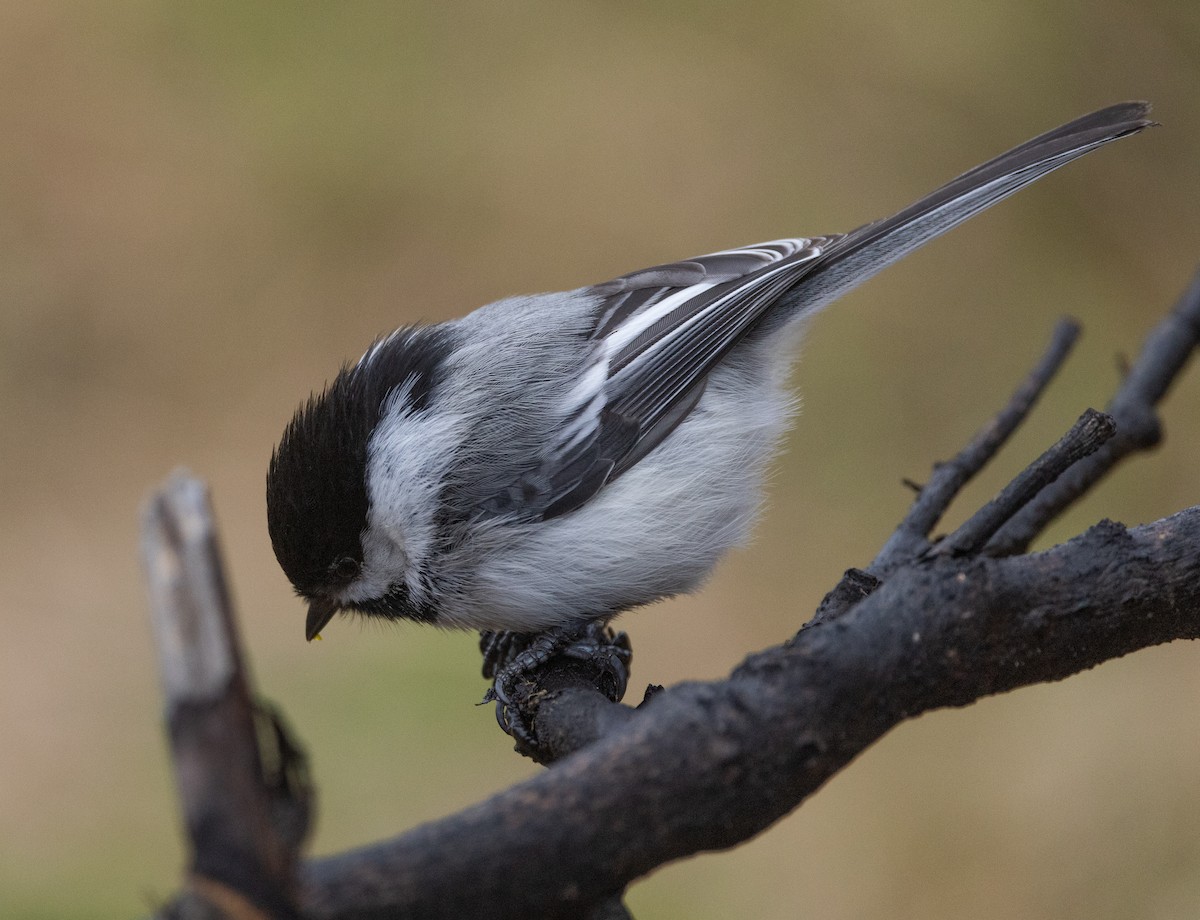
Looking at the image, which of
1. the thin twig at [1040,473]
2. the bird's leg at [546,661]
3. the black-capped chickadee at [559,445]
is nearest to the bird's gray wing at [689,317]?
the black-capped chickadee at [559,445]

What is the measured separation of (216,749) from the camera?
28.5 inches

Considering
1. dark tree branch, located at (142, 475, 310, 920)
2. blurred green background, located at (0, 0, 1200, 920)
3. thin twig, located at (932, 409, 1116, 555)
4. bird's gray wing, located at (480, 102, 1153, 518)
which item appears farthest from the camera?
blurred green background, located at (0, 0, 1200, 920)

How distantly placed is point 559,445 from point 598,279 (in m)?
1.99

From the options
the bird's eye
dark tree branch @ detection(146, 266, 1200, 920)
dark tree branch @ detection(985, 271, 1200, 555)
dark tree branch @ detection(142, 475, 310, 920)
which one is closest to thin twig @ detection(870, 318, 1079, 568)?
dark tree branch @ detection(985, 271, 1200, 555)

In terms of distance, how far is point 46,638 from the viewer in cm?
324

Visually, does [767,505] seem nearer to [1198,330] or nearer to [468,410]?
[468,410]

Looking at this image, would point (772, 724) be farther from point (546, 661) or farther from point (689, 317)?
point (689, 317)

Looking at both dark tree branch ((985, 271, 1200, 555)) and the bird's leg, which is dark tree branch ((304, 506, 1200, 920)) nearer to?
dark tree branch ((985, 271, 1200, 555))

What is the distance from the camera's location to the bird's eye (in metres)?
1.67

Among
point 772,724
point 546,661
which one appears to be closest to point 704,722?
point 772,724

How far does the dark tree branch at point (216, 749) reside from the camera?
71 cm

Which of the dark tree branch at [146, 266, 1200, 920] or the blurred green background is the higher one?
the blurred green background

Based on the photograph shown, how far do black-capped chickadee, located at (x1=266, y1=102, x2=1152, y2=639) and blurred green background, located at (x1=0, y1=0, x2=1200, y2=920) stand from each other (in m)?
1.18

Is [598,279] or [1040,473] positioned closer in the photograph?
[1040,473]
